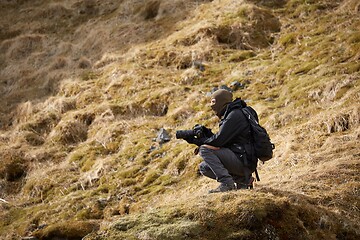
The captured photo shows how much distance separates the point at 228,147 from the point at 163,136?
20.3 ft

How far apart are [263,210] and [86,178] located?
26.6 ft

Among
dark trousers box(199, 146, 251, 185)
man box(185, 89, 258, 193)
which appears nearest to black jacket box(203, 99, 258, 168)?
man box(185, 89, 258, 193)

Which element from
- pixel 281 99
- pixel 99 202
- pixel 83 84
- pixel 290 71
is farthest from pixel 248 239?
pixel 83 84

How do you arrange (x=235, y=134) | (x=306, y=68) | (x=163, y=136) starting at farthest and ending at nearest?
1. (x=306, y=68)
2. (x=163, y=136)
3. (x=235, y=134)

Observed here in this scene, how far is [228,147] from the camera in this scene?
26.3 ft

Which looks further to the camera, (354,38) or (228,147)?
(354,38)

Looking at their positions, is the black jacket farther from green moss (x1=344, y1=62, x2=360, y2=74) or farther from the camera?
green moss (x1=344, y1=62, x2=360, y2=74)

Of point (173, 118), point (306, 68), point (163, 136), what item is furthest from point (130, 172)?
point (306, 68)

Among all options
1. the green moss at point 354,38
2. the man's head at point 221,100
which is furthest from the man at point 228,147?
the green moss at point 354,38

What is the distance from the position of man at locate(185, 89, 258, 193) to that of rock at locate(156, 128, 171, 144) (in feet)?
19.3

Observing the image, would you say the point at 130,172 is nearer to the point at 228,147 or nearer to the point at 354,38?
the point at 228,147

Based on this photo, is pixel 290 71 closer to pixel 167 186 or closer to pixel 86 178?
pixel 167 186

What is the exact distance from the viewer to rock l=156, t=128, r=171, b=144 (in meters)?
14.0

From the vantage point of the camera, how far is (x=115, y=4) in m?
25.9
